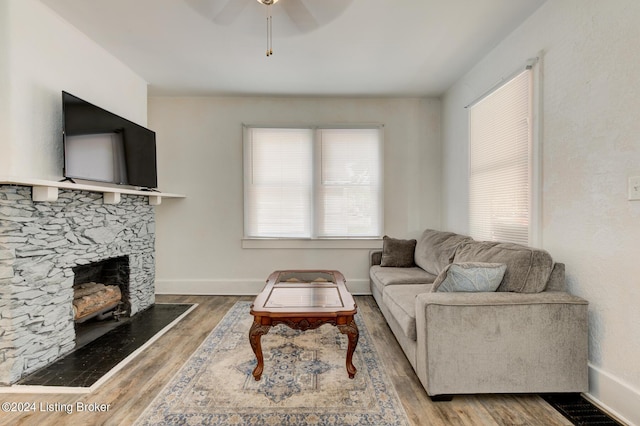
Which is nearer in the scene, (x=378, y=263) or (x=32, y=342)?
(x=32, y=342)

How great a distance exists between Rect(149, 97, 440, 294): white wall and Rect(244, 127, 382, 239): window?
15 centimetres

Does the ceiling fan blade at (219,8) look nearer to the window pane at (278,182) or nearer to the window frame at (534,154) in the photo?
the window pane at (278,182)

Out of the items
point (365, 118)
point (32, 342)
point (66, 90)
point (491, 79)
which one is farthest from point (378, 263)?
point (66, 90)

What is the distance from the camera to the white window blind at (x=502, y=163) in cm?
253

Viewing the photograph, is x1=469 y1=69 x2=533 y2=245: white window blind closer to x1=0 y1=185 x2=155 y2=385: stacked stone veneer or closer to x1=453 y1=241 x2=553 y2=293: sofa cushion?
x1=453 y1=241 x2=553 y2=293: sofa cushion

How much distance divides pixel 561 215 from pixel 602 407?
119 centimetres

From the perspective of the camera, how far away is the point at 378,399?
191 cm

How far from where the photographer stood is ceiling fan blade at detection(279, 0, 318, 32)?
2.25 m

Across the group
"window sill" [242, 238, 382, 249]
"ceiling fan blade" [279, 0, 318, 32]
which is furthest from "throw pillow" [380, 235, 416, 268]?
"ceiling fan blade" [279, 0, 318, 32]

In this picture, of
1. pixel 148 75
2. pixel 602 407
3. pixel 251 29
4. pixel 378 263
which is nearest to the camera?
pixel 602 407

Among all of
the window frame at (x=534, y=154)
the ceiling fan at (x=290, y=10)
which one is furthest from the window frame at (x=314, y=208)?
the window frame at (x=534, y=154)

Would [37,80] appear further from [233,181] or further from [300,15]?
[233,181]

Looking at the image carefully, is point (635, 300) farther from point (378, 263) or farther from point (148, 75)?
point (148, 75)

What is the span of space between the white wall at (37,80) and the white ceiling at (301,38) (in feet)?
0.55
